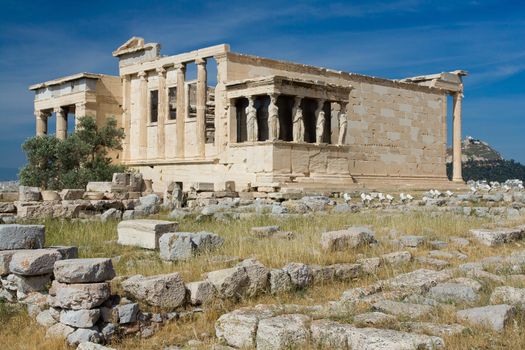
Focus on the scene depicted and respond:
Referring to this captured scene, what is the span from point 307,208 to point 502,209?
195 inches

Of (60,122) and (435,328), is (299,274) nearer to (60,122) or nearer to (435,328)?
(435,328)

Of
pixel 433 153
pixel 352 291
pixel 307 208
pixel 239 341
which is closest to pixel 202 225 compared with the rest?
pixel 307 208

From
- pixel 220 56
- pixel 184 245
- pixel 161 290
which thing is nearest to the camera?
pixel 161 290

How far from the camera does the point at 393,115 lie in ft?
98.1

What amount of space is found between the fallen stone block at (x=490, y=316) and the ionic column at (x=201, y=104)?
66.0ft

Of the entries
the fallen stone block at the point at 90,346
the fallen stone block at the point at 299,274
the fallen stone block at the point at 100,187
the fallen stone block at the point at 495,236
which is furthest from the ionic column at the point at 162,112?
the fallen stone block at the point at 90,346

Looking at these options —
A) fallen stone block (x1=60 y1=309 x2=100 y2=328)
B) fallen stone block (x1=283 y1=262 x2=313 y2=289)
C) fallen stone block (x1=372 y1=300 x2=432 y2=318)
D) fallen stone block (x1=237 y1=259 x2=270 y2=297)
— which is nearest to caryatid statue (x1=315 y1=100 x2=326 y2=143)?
fallen stone block (x1=283 y1=262 x2=313 y2=289)

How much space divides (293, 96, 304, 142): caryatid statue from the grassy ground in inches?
351

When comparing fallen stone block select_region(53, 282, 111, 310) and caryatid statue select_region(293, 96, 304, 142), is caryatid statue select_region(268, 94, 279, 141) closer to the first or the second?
caryatid statue select_region(293, 96, 304, 142)

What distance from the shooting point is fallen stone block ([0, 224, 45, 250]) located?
8.10 metres

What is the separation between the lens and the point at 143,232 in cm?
1050

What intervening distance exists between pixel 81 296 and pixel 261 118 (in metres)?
18.4

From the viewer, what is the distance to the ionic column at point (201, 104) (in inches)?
992

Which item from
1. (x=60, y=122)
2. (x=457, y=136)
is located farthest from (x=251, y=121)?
(x=457, y=136)
